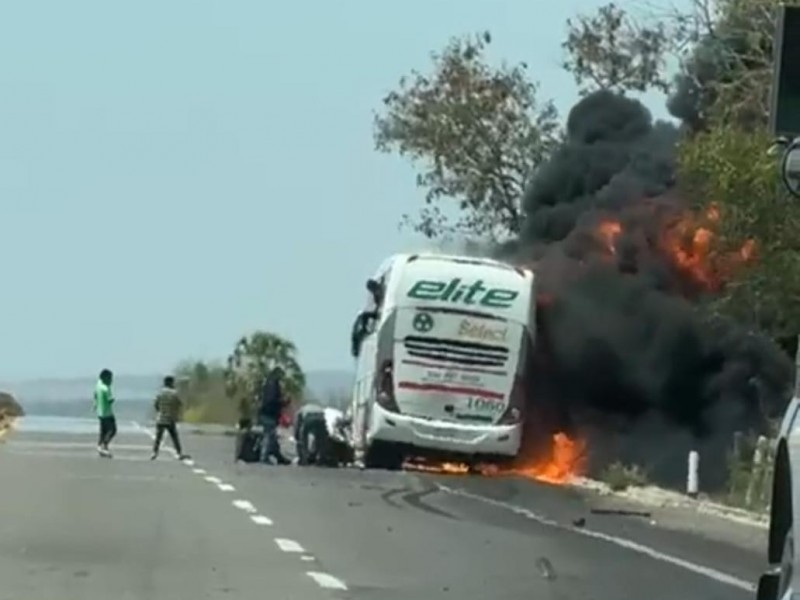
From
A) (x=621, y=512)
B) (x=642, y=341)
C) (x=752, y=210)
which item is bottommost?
(x=621, y=512)

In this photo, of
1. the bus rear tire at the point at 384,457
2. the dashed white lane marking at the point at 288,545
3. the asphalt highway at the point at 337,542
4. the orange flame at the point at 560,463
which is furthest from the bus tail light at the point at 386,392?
the dashed white lane marking at the point at 288,545

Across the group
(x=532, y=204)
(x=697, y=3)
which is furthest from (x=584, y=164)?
(x=697, y=3)

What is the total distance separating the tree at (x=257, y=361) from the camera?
311 ft

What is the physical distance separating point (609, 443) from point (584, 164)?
9.61 metres

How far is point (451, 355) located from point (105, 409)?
24.0ft

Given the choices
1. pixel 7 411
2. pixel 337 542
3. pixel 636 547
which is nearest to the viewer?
pixel 337 542

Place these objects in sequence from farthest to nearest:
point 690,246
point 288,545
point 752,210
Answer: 1. point 690,246
2. point 752,210
3. point 288,545

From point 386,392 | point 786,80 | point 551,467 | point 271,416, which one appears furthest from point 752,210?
point 786,80

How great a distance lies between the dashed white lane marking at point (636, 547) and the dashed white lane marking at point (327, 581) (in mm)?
3098

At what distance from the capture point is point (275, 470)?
39188 millimetres

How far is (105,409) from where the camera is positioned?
144 ft

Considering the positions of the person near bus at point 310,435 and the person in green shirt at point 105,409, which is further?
the person near bus at point 310,435

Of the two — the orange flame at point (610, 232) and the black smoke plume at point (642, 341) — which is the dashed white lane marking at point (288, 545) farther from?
the orange flame at point (610, 232)

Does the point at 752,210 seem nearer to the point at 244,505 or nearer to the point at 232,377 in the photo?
the point at 244,505
